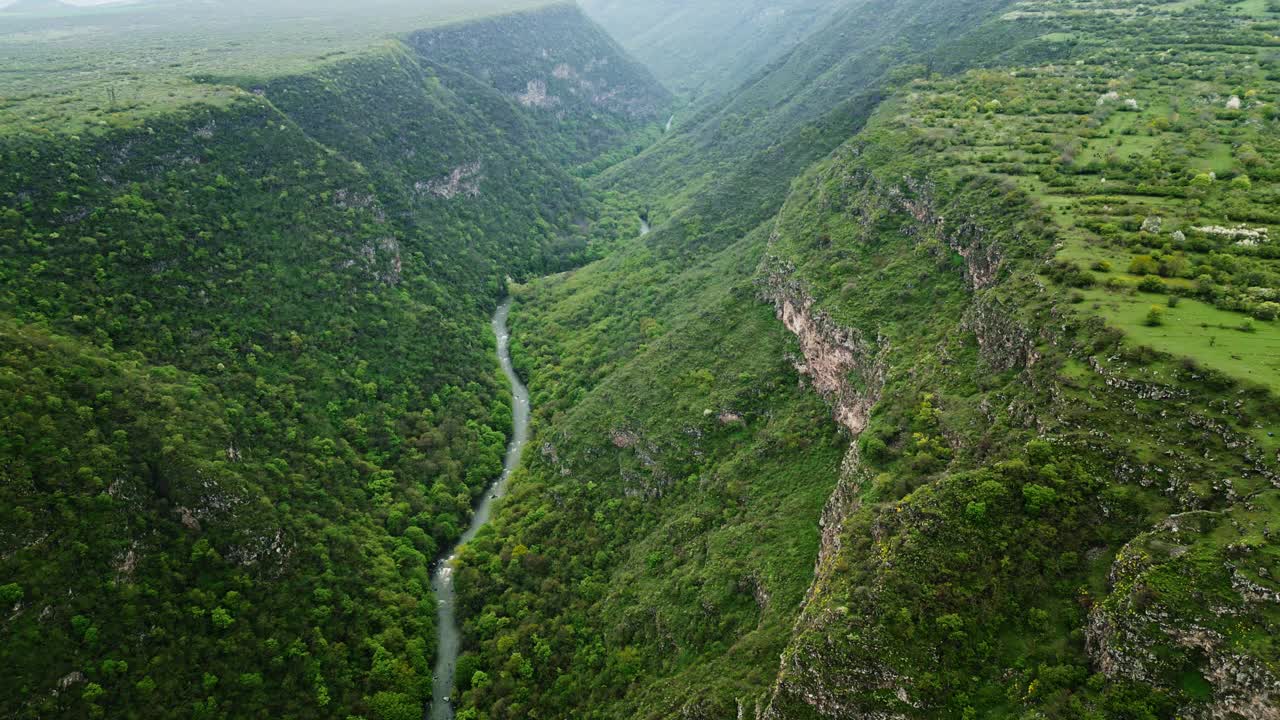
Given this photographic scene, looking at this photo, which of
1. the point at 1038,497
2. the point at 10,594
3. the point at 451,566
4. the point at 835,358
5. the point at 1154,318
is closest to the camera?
the point at 1038,497

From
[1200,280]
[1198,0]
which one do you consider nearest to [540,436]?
[1200,280]

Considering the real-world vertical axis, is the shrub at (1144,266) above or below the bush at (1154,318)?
above

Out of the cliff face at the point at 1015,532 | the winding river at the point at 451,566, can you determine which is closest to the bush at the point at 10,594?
the winding river at the point at 451,566

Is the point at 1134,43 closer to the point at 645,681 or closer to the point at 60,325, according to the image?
the point at 645,681

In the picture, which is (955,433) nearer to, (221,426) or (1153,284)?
(1153,284)

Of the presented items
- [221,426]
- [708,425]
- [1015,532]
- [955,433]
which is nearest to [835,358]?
[708,425]

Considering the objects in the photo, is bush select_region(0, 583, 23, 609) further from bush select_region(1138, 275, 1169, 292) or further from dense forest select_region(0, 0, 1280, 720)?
bush select_region(1138, 275, 1169, 292)

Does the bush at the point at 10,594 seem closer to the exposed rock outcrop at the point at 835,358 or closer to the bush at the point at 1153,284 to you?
the exposed rock outcrop at the point at 835,358
